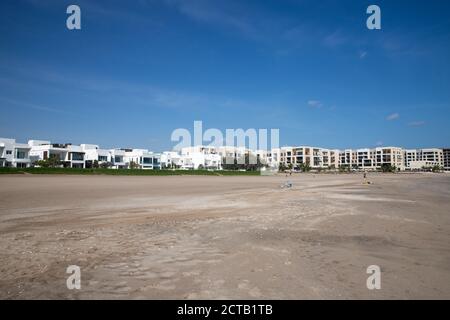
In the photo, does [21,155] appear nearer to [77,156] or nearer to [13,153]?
[13,153]

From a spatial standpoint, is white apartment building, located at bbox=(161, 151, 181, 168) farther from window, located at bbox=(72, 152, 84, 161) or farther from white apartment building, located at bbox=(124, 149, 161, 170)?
window, located at bbox=(72, 152, 84, 161)

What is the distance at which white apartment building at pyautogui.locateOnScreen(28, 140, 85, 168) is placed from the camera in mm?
82875

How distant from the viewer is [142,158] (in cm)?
11219

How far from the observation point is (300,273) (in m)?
5.65

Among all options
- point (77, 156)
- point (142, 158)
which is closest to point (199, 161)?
point (142, 158)

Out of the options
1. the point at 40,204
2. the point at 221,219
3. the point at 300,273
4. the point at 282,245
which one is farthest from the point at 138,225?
the point at 40,204

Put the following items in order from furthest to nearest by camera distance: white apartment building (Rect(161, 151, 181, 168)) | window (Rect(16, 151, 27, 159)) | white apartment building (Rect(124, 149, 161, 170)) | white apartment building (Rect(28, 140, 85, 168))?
white apartment building (Rect(161, 151, 181, 168)) → white apartment building (Rect(124, 149, 161, 170)) → white apartment building (Rect(28, 140, 85, 168)) → window (Rect(16, 151, 27, 159))

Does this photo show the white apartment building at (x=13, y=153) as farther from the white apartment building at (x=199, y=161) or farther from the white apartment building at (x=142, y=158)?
the white apartment building at (x=199, y=161)

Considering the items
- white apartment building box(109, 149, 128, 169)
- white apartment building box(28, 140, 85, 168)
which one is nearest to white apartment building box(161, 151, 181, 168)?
white apartment building box(109, 149, 128, 169)

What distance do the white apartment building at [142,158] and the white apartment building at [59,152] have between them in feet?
62.7

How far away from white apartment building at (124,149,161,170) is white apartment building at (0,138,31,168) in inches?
1303

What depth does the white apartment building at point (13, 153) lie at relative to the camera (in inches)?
2913
